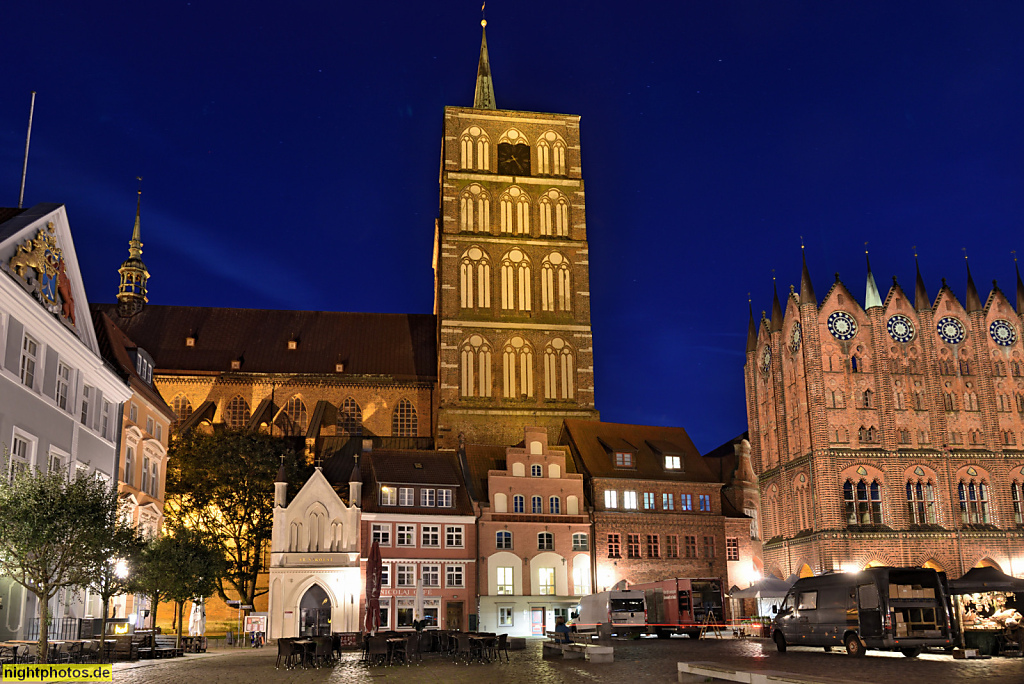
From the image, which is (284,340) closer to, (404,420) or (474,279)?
(404,420)

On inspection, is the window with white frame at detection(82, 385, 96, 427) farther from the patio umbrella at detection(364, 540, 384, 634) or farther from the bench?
the bench

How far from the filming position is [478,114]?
2867 inches

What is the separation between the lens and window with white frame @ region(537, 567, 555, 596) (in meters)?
54.1

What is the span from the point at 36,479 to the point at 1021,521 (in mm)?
59523

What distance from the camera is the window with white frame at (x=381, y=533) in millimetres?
51875

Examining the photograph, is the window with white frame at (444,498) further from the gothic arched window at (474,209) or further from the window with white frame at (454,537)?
the gothic arched window at (474,209)

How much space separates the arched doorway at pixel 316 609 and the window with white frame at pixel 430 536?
5.76 m

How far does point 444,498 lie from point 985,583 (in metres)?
27.5

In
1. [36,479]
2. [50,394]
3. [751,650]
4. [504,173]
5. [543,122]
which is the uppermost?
[543,122]

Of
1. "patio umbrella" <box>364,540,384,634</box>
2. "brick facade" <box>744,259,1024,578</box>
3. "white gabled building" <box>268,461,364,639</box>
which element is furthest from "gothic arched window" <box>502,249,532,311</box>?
"patio umbrella" <box>364,540,384,634</box>

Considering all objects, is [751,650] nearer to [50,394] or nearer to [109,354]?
[50,394]

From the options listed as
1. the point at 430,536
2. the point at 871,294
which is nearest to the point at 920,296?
the point at 871,294

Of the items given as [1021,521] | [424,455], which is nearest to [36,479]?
[424,455]

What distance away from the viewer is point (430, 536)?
52.8 meters
